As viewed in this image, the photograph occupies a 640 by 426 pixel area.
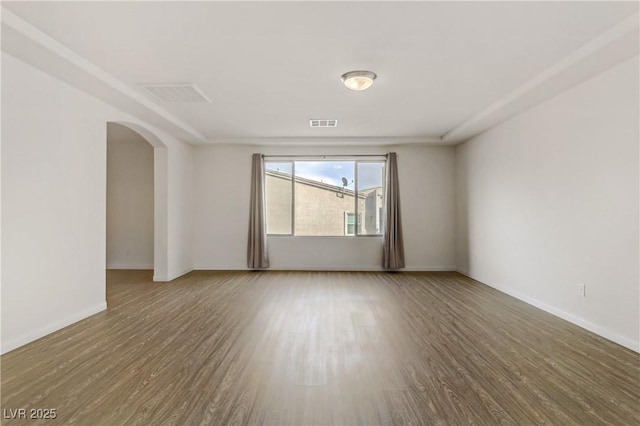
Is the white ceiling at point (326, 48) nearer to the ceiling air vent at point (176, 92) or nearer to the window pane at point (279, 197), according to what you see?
the ceiling air vent at point (176, 92)

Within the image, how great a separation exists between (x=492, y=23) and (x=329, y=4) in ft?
4.03

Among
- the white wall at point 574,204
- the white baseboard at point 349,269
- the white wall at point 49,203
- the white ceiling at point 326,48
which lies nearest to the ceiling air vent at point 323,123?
the white ceiling at point 326,48

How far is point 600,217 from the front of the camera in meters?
2.95

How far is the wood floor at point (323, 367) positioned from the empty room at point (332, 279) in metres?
0.02

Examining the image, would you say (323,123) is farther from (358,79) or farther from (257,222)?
(257,222)

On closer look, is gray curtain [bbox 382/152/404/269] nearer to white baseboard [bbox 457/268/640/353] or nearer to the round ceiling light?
white baseboard [bbox 457/268/640/353]

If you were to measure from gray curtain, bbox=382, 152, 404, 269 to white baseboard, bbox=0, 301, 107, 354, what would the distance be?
4572 mm

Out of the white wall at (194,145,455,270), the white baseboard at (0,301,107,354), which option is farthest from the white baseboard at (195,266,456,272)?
the white baseboard at (0,301,107,354)

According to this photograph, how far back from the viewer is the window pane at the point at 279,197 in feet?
20.8

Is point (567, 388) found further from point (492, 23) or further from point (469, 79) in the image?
point (469, 79)

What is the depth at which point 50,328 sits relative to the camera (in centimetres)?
291

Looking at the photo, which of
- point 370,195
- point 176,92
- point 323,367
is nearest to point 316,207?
point 370,195

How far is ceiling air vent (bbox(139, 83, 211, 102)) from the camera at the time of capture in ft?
11.1

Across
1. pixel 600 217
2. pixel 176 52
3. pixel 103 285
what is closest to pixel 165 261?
pixel 103 285
